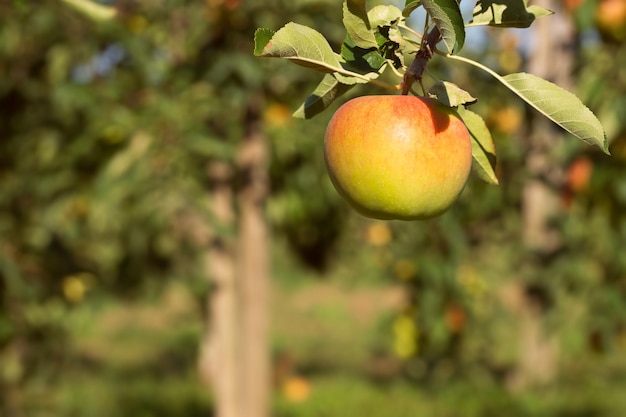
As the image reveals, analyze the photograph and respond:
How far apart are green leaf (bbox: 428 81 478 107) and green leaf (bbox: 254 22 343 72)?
0.24 ft

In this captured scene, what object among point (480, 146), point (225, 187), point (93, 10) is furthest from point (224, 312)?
point (480, 146)

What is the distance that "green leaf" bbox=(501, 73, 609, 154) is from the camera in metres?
0.52

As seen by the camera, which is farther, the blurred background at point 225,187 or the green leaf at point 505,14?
the blurred background at point 225,187

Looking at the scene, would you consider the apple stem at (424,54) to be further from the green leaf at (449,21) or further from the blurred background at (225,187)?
the blurred background at (225,187)

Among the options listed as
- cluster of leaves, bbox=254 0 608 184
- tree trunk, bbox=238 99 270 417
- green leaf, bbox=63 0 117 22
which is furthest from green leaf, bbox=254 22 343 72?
tree trunk, bbox=238 99 270 417

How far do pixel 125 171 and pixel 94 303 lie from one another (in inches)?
27.5

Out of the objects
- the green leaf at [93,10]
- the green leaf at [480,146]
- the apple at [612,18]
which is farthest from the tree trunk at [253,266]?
the green leaf at [480,146]

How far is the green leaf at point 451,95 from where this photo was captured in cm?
55

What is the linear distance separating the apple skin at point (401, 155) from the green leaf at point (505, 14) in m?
0.06

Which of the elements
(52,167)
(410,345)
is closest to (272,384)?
(410,345)

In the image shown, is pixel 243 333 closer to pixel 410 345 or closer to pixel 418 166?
pixel 410 345

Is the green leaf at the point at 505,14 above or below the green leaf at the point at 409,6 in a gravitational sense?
below

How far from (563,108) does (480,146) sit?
10 centimetres

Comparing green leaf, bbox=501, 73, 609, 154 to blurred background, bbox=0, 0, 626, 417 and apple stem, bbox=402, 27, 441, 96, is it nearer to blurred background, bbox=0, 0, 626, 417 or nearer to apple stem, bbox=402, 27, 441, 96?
apple stem, bbox=402, 27, 441, 96
